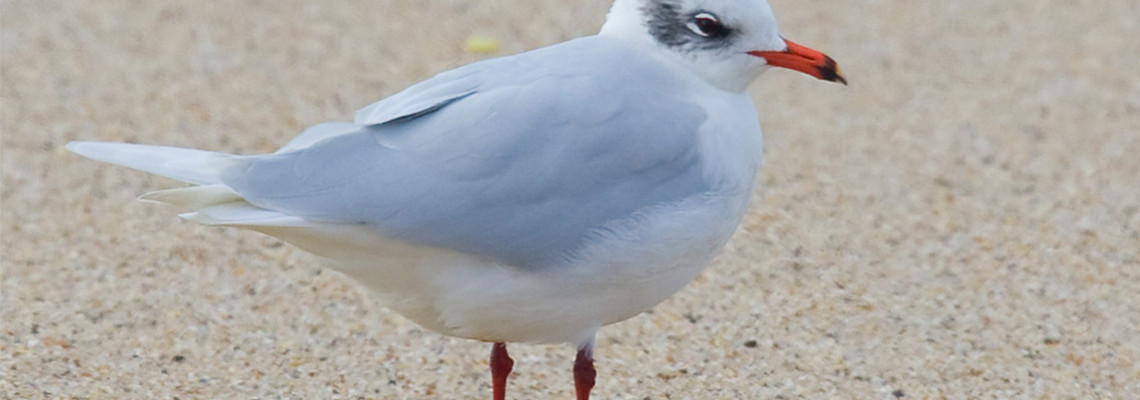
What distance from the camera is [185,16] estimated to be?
6480 mm

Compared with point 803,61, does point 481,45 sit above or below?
above

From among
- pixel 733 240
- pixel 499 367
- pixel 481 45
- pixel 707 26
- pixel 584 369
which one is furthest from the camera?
pixel 481 45

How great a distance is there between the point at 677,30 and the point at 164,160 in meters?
1.05

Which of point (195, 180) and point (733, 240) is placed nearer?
point (195, 180)

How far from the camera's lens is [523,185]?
281cm

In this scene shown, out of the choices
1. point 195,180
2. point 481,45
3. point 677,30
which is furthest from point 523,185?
point 481,45

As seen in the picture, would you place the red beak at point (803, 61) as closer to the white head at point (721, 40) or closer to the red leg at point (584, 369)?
the white head at point (721, 40)

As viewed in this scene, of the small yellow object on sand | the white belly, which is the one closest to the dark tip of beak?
the white belly

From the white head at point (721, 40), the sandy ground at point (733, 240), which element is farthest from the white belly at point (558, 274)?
the sandy ground at point (733, 240)

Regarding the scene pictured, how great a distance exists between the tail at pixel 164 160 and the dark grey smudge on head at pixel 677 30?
2.94 feet

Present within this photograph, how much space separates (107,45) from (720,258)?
294 cm

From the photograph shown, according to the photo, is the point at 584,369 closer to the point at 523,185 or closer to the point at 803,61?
the point at 523,185

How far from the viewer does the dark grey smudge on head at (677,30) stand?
3037mm

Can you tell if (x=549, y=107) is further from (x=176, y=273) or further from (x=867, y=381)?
(x=176, y=273)
